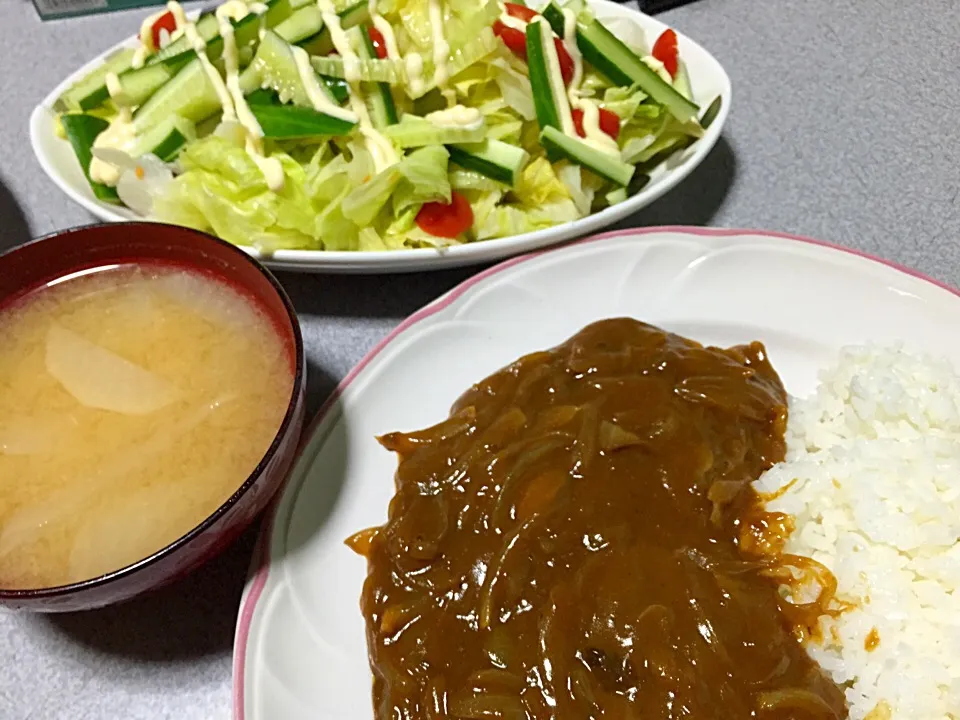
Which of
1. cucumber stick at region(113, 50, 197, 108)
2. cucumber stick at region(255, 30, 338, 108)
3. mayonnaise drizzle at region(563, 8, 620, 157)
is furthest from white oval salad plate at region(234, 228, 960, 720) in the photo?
cucumber stick at region(113, 50, 197, 108)

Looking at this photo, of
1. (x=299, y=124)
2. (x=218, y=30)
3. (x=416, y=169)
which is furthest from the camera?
(x=218, y=30)

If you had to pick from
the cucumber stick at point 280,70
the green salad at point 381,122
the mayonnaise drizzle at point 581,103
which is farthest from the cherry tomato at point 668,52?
the cucumber stick at point 280,70

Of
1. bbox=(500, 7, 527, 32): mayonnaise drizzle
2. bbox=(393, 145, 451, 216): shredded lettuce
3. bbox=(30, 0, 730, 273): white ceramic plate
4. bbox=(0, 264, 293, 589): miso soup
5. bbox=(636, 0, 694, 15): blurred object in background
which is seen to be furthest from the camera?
bbox=(636, 0, 694, 15): blurred object in background

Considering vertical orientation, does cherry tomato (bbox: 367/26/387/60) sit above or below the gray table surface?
above

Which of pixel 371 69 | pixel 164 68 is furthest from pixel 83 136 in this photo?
pixel 371 69

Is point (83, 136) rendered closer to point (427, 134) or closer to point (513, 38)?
point (427, 134)

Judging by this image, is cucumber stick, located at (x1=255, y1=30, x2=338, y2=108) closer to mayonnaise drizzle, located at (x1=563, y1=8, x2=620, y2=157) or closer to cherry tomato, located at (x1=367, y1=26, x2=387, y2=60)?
cherry tomato, located at (x1=367, y1=26, x2=387, y2=60)

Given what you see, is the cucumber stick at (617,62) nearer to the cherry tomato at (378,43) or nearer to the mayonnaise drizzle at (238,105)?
the cherry tomato at (378,43)
